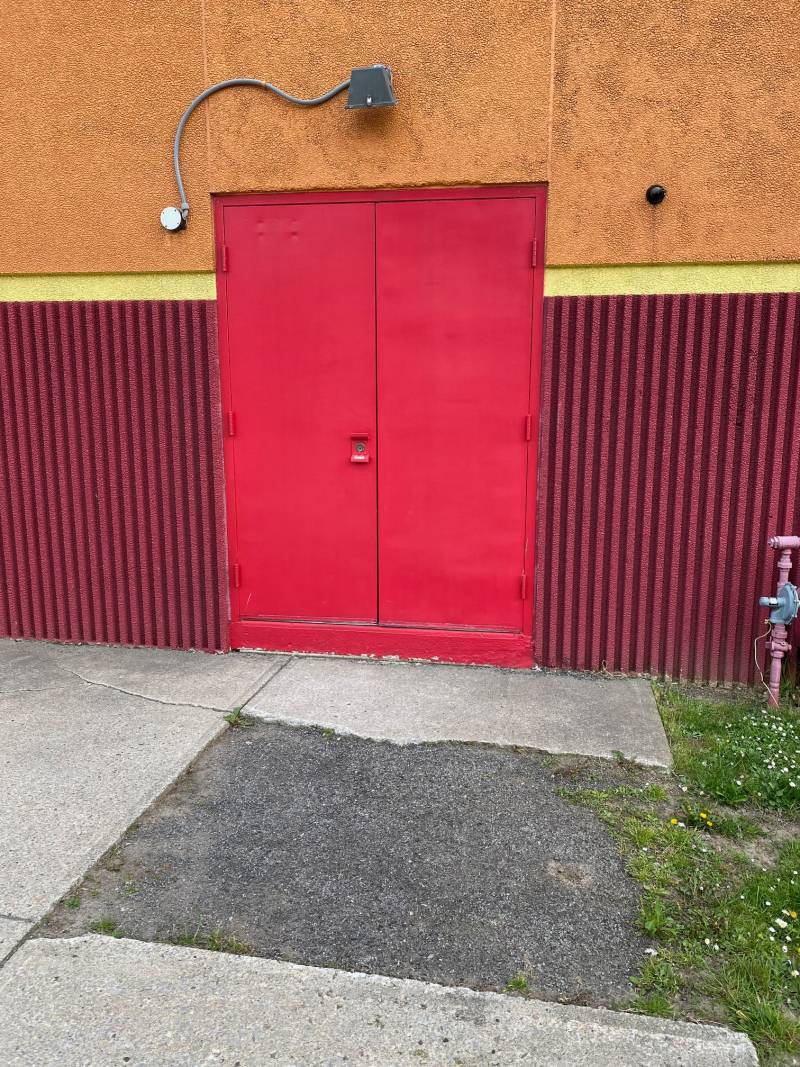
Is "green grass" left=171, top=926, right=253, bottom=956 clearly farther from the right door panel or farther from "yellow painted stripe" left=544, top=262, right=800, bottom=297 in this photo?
"yellow painted stripe" left=544, top=262, right=800, bottom=297

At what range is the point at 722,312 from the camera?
13.8 ft

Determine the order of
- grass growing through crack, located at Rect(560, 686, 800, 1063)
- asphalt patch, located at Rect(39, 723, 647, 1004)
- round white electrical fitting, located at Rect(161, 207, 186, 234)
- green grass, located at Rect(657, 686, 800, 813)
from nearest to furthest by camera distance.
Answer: grass growing through crack, located at Rect(560, 686, 800, 1063)
asphalt patch, located at Rect(39, 723, 647, 1004)
green grass, located at Rect(657, 686, 800, 813)
round white electrical fitting, located at Rect(161, 207, 186, 234)

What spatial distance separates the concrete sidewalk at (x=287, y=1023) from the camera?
84.4 inches

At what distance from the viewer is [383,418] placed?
15.3 feet

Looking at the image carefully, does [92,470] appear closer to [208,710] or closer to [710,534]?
[208,710]

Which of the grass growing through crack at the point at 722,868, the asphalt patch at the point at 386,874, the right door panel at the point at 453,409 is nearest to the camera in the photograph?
the grass growing through crack at the point at 722,868

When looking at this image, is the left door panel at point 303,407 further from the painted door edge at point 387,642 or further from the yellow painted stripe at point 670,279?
the yellow painted stripe at point 670,279

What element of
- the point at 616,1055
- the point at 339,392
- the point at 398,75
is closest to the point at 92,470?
the point at 339,392

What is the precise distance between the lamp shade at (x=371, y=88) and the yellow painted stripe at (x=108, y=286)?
4.03 ft

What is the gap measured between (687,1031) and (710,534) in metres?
2.72

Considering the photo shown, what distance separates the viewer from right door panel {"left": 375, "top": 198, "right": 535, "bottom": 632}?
4426 mm

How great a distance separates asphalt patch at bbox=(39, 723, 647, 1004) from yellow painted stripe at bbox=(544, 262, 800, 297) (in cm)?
243

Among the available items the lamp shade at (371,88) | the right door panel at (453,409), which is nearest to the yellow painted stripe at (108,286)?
the right door panel at (453,409)

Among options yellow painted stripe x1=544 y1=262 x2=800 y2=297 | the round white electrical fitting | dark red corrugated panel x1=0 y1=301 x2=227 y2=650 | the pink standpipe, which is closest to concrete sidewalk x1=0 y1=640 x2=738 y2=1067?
dark red corrugated panel x1=0 y1=301 x2=227 y2=650
